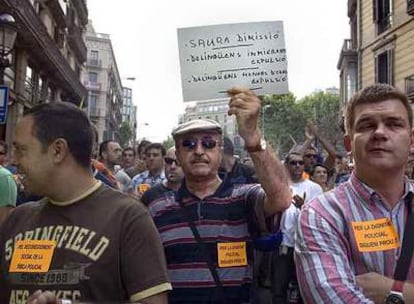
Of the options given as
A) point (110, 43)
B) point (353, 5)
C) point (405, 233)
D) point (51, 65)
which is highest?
point (110, 43)

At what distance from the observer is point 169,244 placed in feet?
9.51

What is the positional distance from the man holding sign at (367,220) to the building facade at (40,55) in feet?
42.4

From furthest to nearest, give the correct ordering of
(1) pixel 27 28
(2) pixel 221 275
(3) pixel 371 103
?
(1) pixel 27 28, (2) pixel 221 275, (3) pixel 371 103

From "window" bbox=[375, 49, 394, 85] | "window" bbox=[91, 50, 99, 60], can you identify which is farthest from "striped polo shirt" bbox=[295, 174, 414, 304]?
"window" bbox=[91, 50, 99, 60]

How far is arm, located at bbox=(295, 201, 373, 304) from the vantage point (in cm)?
208

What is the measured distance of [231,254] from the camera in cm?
285

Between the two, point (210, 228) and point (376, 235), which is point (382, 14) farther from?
point (376, 235)

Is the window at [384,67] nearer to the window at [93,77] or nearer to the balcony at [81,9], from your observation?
the balcony at [81,9]

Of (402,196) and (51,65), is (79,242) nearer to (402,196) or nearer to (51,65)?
(402,196)


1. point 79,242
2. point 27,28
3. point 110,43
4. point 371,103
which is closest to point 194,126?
point 371,103

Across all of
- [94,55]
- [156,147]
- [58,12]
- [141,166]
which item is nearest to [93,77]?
[94,55]

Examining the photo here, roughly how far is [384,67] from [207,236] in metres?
21.6

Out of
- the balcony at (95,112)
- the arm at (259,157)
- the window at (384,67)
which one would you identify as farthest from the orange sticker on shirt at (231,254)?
the balcony at (95,112)

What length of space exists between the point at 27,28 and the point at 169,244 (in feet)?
59.3
